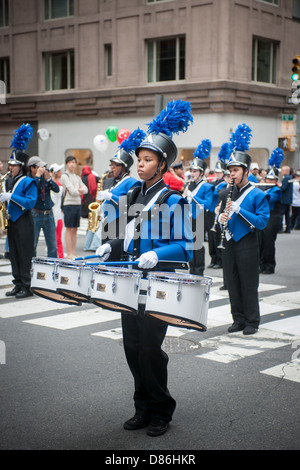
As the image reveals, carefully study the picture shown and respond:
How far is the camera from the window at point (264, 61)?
1011 inches

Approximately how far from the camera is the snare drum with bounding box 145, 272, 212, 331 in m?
4.14

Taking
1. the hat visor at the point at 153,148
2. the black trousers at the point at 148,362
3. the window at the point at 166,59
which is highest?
the window at the point at 166,59

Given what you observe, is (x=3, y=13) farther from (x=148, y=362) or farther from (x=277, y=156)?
(x=148, y=362)

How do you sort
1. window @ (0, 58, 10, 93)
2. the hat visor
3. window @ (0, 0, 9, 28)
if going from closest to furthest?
the hat visor < window @ (0, 0, 9, 28) < window @ (0, 58, 10, 93)

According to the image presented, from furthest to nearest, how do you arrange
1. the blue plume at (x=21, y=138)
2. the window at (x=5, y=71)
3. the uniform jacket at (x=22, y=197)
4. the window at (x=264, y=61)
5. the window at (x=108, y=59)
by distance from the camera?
the window at (x=5, y=71), the window at (x=108, y=59), the window at (x=264, y=61), the blue plume at (x=21, y=138), the uniform jacket at (x=22, y=197)

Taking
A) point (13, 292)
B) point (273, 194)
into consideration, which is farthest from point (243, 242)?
point (273, 194)

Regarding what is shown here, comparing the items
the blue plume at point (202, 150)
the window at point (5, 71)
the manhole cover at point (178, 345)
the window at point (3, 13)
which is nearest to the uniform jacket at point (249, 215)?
the manhole cover at point (178, 345)

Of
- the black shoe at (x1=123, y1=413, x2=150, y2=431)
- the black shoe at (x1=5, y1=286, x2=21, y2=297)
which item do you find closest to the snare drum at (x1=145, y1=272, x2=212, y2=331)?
the black shoe at (x1=123, y1=413, x2=150, y2=431)

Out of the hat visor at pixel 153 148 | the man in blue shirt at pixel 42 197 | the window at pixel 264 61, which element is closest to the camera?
the hat visor at pixel 153 148

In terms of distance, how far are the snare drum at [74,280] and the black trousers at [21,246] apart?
16.5ft

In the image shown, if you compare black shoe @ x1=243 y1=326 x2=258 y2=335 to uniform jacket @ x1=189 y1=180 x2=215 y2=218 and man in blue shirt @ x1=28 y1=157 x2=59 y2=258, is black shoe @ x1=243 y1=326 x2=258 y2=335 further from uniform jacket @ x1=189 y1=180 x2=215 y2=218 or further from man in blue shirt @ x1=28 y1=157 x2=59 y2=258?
man in blue shirt @ x1=28 y1=157 x2=59 y2=258

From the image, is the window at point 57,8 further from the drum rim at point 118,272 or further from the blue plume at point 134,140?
the drum rim at point 118,272

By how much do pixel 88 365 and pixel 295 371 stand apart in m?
2.05

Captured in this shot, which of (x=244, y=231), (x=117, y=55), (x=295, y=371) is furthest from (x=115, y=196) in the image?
(x=117, y=55)
